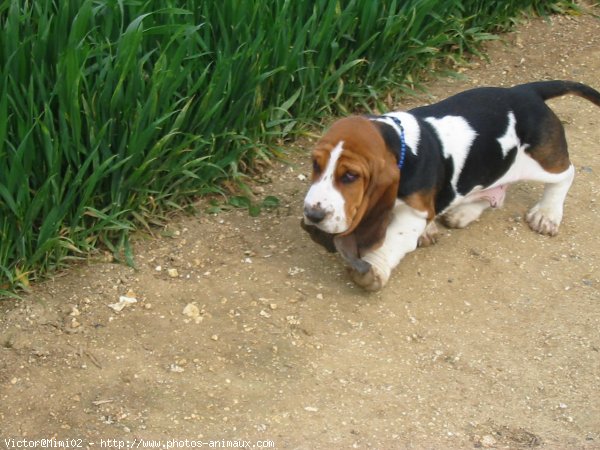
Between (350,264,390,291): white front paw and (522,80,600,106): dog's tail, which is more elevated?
(522,80,600,106): dog's tail

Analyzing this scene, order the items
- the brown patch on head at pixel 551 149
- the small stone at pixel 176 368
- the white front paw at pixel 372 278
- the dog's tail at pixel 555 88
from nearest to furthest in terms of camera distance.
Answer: the small stone at pixel 176 368 → the white front paw at pixel 372 278 → the brown patch on head at pixel 551 149 → the dog's tail at pixel 555 88

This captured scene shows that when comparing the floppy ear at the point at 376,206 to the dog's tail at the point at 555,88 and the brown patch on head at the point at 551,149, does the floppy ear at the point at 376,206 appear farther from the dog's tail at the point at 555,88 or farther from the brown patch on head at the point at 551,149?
the dog's tail at the point at 555,88

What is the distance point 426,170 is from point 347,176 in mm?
498

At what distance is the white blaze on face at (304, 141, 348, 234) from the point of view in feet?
12.5

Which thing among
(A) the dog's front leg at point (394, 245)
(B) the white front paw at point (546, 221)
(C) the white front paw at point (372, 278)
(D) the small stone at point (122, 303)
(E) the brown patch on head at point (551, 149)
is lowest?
(D) the small stone at point (122, 303)

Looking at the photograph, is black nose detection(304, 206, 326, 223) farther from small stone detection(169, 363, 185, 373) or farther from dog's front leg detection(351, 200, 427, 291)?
small stone detection(169, 363, 185, 373)

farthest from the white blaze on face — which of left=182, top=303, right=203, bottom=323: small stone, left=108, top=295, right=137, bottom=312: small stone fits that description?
left=108, top=295, right=137, bottom=312: small stone

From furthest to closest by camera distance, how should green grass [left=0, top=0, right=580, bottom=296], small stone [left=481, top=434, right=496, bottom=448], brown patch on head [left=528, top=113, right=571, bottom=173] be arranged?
brown patch on head [left=528, top=113, right=571, bottom=173] → green grass [left=0, top=0, right=580, bottom=296] → small stone [left=481, top=434, right=496, bottom=448]

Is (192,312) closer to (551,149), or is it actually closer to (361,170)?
(361,170)

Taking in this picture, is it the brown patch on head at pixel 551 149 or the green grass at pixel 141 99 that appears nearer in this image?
the green grass at pixel 141 99

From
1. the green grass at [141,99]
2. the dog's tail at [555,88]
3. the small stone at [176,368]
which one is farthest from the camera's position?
the dog's tail at [555,88]

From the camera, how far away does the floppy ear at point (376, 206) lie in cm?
390

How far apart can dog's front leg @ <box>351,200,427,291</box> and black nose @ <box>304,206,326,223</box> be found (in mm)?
412

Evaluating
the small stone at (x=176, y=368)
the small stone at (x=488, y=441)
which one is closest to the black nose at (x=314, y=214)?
the small stone at (x=176, y=368)
